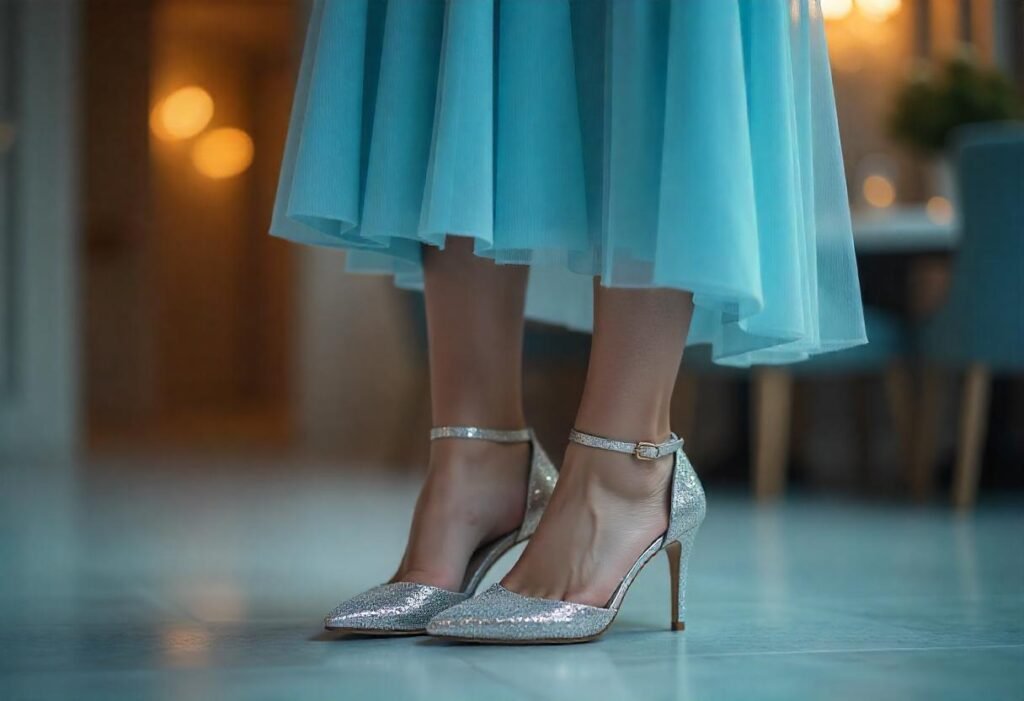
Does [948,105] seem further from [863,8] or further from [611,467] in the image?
[611,467]

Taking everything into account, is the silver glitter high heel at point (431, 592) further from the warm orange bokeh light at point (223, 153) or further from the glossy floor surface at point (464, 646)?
the warm orange bokeh light at point (223, 153)

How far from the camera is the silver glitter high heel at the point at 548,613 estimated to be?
0.95 m

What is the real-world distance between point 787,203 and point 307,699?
1.64 feet

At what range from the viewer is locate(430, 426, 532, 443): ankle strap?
3.55ft

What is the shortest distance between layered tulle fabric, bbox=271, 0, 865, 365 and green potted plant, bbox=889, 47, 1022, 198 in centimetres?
235

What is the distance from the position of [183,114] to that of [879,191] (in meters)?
5.15

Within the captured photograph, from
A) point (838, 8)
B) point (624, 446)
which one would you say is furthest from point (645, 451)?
point (838, 8)

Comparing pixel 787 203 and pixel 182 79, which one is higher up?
pixel 182 79

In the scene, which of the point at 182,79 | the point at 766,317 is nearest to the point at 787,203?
the point at 766,317

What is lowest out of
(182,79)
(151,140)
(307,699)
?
(307,699)

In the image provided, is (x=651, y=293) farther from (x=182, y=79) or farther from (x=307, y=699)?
(x=182, y=79)

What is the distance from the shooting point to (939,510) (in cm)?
245

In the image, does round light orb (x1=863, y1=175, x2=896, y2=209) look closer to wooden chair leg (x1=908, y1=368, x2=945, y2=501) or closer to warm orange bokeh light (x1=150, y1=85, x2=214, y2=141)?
wooden chair leg (x1=908, y1=368, x2=945, y2=501)

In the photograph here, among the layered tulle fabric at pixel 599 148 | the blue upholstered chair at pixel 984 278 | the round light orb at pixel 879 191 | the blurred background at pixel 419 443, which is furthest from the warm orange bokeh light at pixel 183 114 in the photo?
the layered tulle fabric at pixel 599 148
